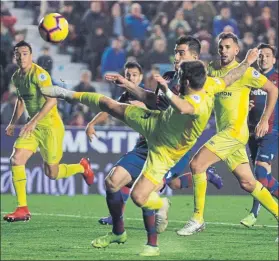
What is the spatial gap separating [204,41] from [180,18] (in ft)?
2.80

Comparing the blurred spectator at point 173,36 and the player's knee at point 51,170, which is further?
the blurred spectator at point 173,36

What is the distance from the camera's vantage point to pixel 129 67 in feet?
41.3

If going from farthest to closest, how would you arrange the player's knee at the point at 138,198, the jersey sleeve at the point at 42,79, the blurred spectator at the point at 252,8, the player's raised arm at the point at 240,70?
1. the blurred spectator at the point at 252,8
2. the jersey sleeve at the point at 42,79
3. the player's raised arm at the point at 240,70
4. the player's knee at the point at 138,198

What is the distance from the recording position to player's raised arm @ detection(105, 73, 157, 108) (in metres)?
10.4

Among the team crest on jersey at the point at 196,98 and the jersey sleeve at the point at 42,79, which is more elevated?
the team crest on jersey at the point at 196,98

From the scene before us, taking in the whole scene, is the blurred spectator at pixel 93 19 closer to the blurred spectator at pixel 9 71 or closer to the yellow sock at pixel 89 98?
the blurred spectator at pixel 9 71

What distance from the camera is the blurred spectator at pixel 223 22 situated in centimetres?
2278

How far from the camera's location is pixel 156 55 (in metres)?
22.1

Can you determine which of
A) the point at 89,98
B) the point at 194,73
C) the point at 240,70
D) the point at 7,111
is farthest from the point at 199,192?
the point at 7,111

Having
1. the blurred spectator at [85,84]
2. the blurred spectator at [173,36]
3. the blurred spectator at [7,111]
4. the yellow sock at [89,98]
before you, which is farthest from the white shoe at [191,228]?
Answer: the blurred spectator at [173,36]

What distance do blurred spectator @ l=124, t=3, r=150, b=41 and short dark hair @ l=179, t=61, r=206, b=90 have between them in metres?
12.6

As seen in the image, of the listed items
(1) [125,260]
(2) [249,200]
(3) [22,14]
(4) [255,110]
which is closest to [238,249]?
(1) [125,260]

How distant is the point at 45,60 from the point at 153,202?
35.5ft

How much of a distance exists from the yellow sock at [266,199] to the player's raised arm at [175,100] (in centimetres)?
195
